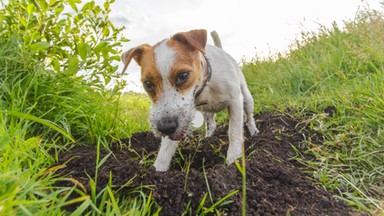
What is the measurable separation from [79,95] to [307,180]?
222 cm

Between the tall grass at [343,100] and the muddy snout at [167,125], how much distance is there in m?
1.12

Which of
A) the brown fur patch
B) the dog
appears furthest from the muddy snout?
the brown fur patch

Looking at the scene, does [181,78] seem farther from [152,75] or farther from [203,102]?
[203,102]

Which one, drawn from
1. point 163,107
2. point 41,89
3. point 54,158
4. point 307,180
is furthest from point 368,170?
point 41,89

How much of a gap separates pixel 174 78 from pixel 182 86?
0.10m

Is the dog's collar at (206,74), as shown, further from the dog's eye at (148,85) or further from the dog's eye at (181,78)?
the dog's eye at (148,85)

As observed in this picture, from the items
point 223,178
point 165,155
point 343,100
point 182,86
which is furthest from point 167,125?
point 343,100

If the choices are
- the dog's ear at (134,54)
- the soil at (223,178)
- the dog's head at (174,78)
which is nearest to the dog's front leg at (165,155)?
the soil at (223,178)

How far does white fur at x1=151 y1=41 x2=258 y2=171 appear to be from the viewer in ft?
10.2

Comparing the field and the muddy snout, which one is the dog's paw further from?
the muddy snout

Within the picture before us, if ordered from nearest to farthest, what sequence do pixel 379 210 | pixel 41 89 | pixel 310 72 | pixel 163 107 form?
pixel 379 210 → pixel 163 107 → pixel 41 89 → pixel 310 72

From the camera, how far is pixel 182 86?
325cm

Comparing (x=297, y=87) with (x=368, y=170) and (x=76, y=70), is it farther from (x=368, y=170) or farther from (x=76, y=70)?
(x=76, y=70)

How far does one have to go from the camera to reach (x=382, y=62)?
501 cm
